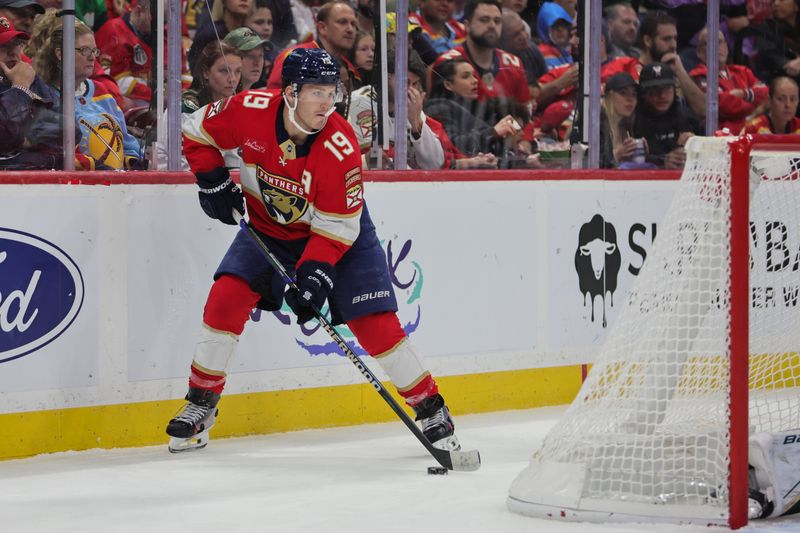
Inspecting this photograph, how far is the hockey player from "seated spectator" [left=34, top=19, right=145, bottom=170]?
0.28m

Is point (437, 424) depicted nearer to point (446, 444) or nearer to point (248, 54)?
point (446, 444)

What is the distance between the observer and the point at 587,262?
17.9ft

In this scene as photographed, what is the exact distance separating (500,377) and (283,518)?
6.36 feet

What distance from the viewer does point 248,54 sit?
15.2 feet

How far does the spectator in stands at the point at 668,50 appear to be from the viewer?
5980 millimetres

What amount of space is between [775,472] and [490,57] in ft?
8.16

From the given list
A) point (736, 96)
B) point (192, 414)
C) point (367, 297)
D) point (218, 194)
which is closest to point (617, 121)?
point (736, 96)

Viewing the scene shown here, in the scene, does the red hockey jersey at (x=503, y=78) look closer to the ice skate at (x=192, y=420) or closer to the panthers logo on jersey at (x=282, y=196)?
the panthers logo on jersey at (x=282, y=196)

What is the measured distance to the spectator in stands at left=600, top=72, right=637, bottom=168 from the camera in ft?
18.4

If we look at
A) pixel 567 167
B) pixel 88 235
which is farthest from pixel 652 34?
pixel 88 235

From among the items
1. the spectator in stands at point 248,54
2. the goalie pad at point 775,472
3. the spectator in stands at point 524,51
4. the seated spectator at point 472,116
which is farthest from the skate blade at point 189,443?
the spectator in stands at point 524,51

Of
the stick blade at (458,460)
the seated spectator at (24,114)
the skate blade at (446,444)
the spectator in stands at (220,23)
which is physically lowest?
the stick blade at (458,460)

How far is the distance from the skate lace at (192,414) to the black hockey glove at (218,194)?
57cm

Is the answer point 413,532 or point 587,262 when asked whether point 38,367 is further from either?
point 587,262
